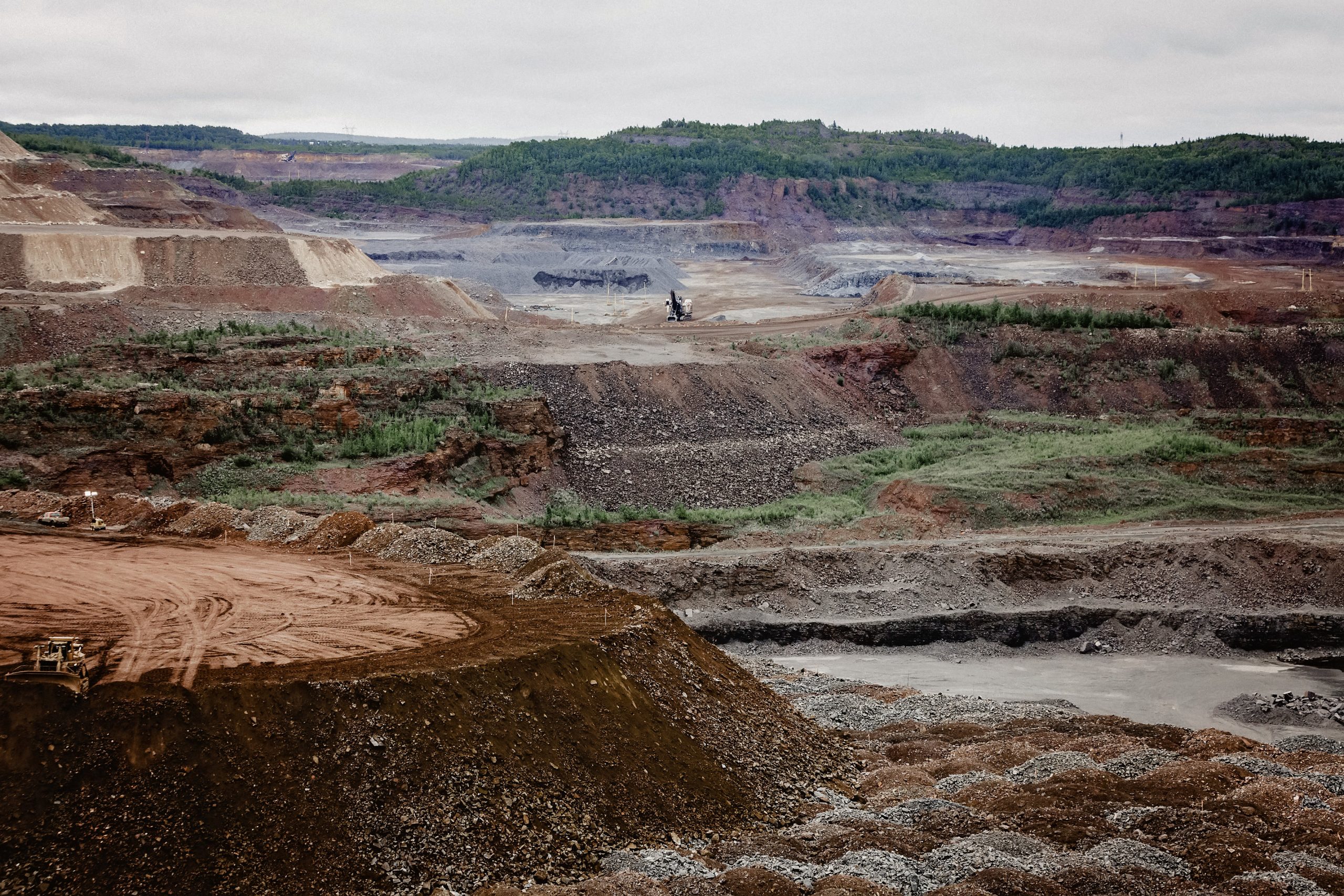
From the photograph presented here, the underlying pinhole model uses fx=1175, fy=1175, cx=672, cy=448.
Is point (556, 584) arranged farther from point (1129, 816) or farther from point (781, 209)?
point (781, 209)

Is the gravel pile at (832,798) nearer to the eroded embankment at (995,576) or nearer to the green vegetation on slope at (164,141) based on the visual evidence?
the eroded embankment at (995,576)

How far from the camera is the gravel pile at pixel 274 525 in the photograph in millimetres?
20312

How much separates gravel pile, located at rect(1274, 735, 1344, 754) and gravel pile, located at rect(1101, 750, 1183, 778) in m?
5.06

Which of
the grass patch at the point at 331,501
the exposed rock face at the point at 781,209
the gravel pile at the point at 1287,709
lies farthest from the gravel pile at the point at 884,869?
the exposed rock face at the point at 781,209

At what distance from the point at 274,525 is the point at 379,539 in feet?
7.45

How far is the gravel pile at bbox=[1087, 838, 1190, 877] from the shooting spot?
40.4ft

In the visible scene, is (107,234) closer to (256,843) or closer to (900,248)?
(256,843)

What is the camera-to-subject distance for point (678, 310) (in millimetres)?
63625

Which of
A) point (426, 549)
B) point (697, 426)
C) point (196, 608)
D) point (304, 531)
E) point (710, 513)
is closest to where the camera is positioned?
point (196, 608)

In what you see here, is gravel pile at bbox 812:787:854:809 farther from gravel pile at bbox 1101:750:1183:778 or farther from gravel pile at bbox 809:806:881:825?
gravel pile at bbox 1101:750:1183:778

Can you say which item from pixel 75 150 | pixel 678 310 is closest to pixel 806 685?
pixel 678 310

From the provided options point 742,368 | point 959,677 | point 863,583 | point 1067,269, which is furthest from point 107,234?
point 1067,269

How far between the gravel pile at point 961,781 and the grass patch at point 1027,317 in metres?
39.3

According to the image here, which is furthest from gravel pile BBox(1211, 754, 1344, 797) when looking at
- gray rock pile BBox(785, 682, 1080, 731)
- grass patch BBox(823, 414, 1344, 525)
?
grass patch BBox(823, 414, 1344, 525)
